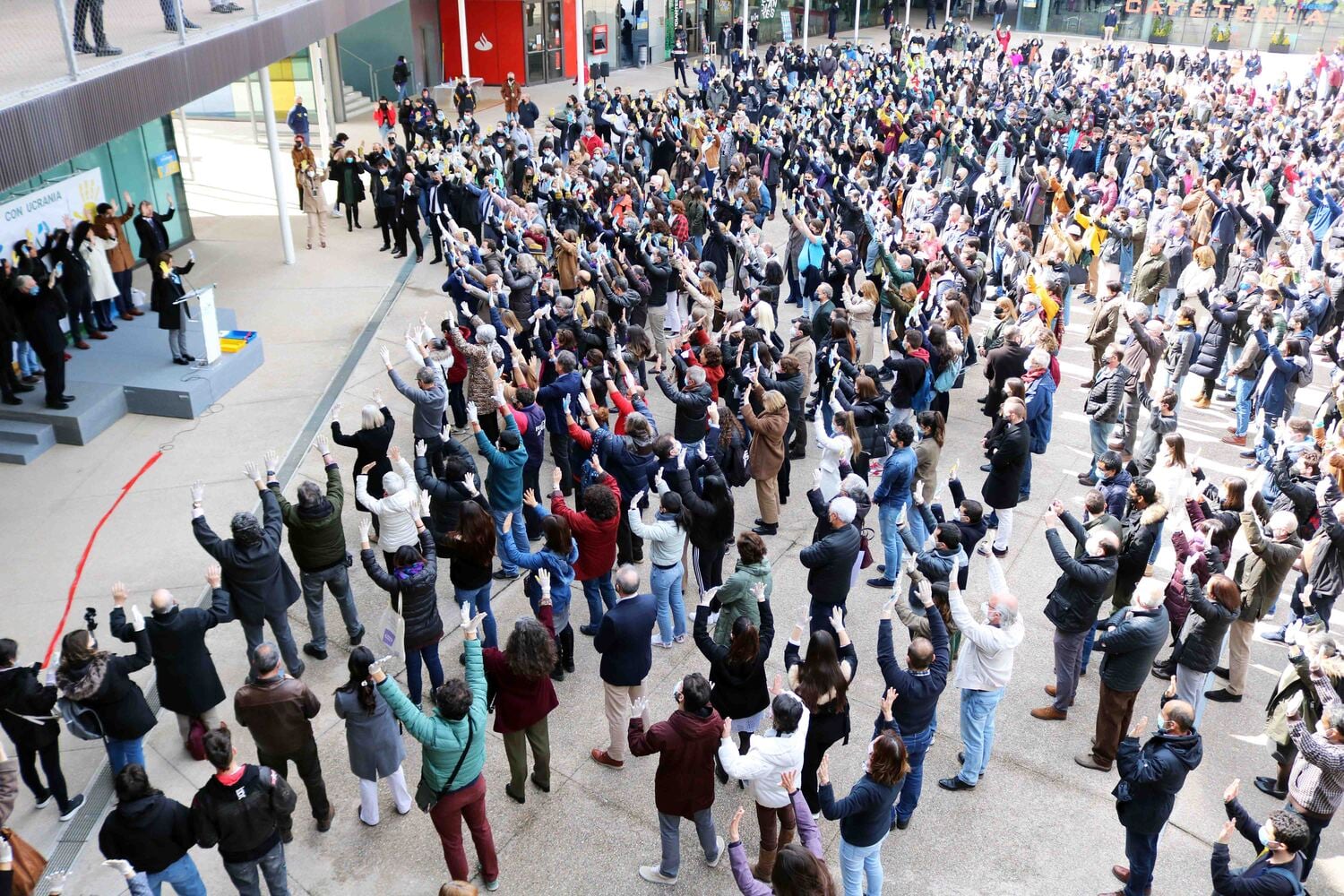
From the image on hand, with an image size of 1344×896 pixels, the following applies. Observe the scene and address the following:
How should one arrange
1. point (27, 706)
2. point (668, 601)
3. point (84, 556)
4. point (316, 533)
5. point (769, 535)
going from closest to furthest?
point (27, 706)
point (316, 533)
point (668, 601)
point (84, 556)
point (769, 535)

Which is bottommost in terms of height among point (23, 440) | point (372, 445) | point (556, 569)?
point (23, 440)

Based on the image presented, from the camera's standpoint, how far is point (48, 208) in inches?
496

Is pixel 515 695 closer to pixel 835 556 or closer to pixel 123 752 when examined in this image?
pixel 835 556

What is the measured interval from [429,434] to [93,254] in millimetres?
6234

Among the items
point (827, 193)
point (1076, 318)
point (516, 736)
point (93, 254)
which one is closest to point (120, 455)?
point (93, 254)

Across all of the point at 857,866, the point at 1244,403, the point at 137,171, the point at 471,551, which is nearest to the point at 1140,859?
the point at 857,866

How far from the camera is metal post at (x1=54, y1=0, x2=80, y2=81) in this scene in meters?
8.05

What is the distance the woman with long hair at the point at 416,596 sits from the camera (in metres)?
6.22

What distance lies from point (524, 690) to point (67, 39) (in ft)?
21.4

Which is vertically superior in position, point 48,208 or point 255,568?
point 48,208

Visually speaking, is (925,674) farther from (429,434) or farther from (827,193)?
(827,193)

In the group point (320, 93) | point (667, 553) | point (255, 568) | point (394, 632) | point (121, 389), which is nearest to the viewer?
point (255, 568)

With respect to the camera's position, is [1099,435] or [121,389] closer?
[1099,435]

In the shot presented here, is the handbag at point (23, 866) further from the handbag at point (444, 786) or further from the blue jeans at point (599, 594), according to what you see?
the blue jeans at point (599, 594)
